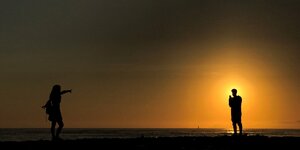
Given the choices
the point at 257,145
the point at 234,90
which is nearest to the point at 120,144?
the point at 257,145

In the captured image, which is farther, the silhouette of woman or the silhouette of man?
the silhouette of man

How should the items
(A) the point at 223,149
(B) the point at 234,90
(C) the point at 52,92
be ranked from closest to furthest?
1. (A) the point at 223,149
2. (C) the point at 52,92
3. (B) the point at 234,90

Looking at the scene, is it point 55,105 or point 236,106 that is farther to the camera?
point 236,106

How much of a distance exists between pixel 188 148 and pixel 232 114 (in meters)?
8.63

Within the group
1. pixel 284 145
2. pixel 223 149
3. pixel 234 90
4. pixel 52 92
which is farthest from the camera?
pixel 234 90

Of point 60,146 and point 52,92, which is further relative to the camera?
point 52,92

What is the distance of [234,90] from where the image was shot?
27.9 metres

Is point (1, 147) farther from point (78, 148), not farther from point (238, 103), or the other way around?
point (238, 103)

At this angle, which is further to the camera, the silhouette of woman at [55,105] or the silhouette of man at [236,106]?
the silhouette of man at [236,106]

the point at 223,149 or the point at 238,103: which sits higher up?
the point at 238,103

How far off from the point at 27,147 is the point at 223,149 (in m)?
7.21

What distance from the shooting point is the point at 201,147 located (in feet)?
68.1

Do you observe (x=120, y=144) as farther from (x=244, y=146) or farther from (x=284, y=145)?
(x=284, y=145)

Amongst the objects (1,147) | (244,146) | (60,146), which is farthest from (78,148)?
(244,146)
